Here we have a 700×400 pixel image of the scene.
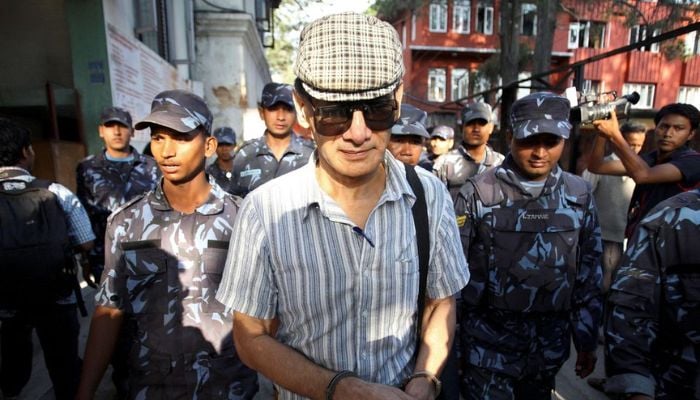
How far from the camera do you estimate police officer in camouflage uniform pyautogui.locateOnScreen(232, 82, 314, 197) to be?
145 inches

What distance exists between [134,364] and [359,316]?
1.18 m

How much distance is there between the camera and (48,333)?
2.55 metres

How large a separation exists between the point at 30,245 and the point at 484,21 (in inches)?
1005

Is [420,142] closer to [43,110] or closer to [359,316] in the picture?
[359,316]

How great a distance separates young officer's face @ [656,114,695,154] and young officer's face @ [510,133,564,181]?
1.44 m

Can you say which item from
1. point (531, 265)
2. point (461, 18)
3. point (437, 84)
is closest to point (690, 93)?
point (461, 18)

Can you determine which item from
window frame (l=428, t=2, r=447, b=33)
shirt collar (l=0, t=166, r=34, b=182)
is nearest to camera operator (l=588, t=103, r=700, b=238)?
shirt collar (l=0, t=166, r=34, b=182)

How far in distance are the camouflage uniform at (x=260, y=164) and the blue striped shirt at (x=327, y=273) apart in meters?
2.50

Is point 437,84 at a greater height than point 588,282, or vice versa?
point 437,84

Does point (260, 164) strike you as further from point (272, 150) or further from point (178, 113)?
point (178, 113)

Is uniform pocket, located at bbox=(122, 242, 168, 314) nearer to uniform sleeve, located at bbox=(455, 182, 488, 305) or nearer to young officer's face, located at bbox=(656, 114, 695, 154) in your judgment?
uniform sleeve, located at bbox=(455, 182, 488, 305)

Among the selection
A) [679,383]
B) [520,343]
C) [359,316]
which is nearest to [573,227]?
[520,343]

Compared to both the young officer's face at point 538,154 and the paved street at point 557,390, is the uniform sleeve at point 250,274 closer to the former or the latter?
the young officer's face at point 538,154

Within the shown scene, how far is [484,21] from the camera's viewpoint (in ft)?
77.6
